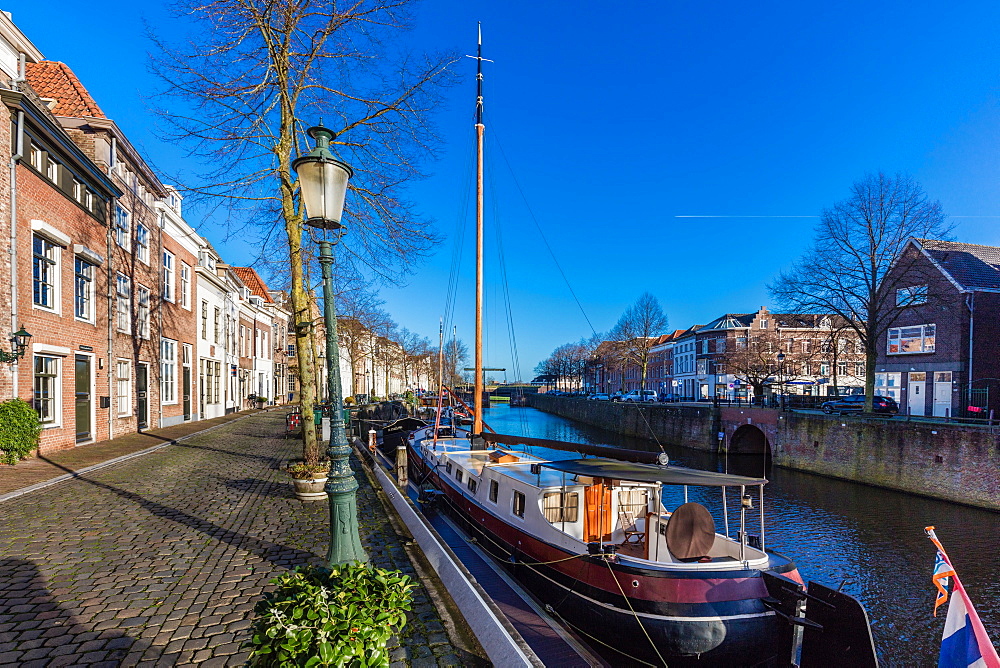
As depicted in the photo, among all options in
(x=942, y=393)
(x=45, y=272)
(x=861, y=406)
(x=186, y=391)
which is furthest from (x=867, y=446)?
(x=186, y=391)

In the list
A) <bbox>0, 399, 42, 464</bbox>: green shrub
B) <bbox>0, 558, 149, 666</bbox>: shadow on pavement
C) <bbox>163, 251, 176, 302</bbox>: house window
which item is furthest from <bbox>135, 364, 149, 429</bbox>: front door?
<bbox>0, 558, 149, 666</bbox>: shadow on pavement

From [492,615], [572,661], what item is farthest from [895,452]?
[492,615]

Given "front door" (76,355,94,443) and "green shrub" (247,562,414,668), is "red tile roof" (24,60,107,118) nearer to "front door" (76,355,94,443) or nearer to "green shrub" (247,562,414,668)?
"front door" (76,355,94,443)

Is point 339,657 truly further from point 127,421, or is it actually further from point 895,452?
point 895,452

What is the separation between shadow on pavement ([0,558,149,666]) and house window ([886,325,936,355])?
37919mm

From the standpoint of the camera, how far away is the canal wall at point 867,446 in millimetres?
18564

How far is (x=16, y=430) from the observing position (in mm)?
12539

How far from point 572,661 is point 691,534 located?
8.91ft

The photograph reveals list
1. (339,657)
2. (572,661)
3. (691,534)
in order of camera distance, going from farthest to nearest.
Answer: (691,534) → (572,661) → (339,657)

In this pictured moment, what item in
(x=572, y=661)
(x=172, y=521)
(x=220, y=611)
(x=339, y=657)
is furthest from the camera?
(x=172, y=521)

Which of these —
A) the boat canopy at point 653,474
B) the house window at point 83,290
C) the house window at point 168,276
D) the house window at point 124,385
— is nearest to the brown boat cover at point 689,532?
the boat canopy at point 653,474

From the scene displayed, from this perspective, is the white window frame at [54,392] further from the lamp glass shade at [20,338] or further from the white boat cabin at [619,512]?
the white boat cabin at [619,512]

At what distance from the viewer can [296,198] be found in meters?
13.1

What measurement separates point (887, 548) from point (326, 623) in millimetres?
17924
